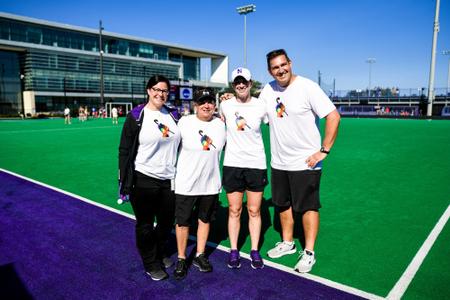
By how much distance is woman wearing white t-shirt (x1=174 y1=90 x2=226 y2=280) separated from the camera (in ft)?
11.7

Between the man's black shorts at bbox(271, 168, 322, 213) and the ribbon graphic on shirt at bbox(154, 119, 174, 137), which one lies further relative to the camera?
the man's black shorts at bbox(271, 168, 322, 213)

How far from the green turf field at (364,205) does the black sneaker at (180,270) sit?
0.97m

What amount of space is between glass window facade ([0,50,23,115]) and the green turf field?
4971 centimetres

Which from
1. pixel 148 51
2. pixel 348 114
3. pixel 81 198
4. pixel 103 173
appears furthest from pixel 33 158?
pixel 148 51

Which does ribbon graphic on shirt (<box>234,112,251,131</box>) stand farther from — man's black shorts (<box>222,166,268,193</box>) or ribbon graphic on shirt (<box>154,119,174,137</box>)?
ribbon graphic on shirt (<box>154,119,174,137</box>)

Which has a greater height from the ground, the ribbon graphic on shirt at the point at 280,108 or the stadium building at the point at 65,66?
the stadium building at the point at 65,66

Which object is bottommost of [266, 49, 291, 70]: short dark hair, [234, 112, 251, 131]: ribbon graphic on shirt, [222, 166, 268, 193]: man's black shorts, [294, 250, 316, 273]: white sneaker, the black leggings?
[294, 250, 316, 273]: white sneaker

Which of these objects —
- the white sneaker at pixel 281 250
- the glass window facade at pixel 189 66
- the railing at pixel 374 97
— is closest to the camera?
the white sneaker at pixel 281 250

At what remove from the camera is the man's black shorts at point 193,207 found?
11.9 ft

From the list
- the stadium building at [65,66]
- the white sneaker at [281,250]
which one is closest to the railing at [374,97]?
the stadium building at [65,66]

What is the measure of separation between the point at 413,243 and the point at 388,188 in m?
3.09

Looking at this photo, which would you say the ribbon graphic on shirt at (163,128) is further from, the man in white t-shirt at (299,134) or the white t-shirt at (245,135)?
the man in white t-shirt at (299,134)

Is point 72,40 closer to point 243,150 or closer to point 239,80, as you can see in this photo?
point 239,80

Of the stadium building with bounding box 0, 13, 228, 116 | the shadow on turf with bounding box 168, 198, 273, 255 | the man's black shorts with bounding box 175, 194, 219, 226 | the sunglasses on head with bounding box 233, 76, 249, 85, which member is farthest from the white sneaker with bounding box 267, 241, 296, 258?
the stadium building with bounding box 0, 13, 228, 116
